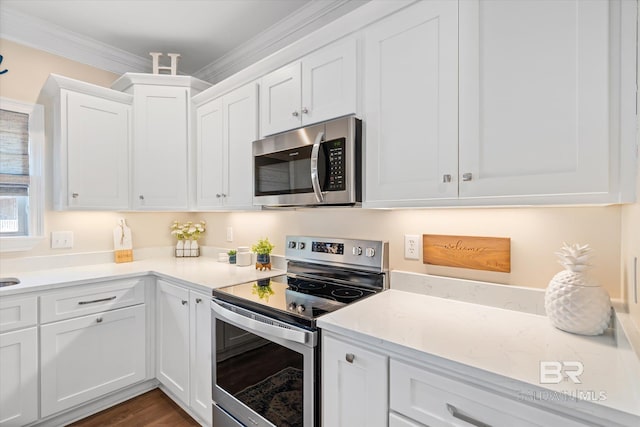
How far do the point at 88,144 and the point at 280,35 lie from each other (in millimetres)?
1602

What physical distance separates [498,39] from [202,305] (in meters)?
1.83

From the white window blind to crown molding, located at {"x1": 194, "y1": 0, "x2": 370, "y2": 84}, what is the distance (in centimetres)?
144

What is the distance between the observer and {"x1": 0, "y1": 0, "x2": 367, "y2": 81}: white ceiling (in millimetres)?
2049

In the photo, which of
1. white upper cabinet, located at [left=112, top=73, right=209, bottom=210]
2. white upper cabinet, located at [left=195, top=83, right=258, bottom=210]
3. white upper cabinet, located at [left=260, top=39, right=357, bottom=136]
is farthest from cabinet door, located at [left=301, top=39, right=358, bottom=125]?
white upper cabinet, located at [left=112, top=73, right=209, bottom=210]

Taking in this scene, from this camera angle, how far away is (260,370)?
1.43m

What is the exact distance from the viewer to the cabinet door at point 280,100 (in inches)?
67.0

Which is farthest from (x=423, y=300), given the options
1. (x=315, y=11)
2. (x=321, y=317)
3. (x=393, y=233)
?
(x=315, y=11)

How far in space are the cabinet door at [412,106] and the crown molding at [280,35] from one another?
2.49 feet

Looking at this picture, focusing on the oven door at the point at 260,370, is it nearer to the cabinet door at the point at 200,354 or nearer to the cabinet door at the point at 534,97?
the cabinet door at the point at 200,354

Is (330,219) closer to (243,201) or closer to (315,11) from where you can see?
(243,201)

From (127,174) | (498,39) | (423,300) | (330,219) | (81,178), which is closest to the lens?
(498,39)

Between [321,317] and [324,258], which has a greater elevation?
[324,258]

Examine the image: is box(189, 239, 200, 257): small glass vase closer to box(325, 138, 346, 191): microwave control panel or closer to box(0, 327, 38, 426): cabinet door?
box(0, 327, 38, 426): cabinet door

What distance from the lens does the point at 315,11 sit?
2.07 m
